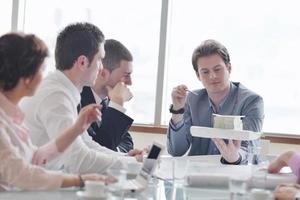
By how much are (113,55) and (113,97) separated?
260 mm

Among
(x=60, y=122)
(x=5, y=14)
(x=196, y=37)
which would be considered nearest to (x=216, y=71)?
(x=60, y=122)

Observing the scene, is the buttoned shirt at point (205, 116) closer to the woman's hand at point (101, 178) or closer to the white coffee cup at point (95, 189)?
the woman's hand at point (101, 178)

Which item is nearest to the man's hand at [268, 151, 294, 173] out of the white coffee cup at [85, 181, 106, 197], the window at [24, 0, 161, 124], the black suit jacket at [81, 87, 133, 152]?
the black suit jacket at [81, 87, 133, 152]

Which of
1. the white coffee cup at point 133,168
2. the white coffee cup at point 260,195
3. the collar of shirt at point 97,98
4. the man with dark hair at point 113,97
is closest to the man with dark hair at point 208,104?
the man with dark hair at point 113,97

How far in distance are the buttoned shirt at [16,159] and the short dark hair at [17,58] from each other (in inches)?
2.3

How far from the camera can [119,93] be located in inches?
101

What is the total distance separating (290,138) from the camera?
3701mm

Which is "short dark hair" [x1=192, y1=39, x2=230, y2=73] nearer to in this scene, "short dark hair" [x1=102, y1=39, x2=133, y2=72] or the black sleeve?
"short dark hair" [x1=102, y1=39, x2=133, y2=72]

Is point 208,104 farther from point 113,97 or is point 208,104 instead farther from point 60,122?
point 60,122

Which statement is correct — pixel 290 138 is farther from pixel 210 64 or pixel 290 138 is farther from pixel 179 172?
pixel 179 172

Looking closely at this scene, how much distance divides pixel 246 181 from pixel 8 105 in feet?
2.38

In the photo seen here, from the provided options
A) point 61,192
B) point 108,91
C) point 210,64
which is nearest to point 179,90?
point 210,64

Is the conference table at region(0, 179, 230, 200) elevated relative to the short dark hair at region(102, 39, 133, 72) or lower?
lower

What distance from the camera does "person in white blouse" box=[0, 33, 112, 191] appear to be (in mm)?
1419
